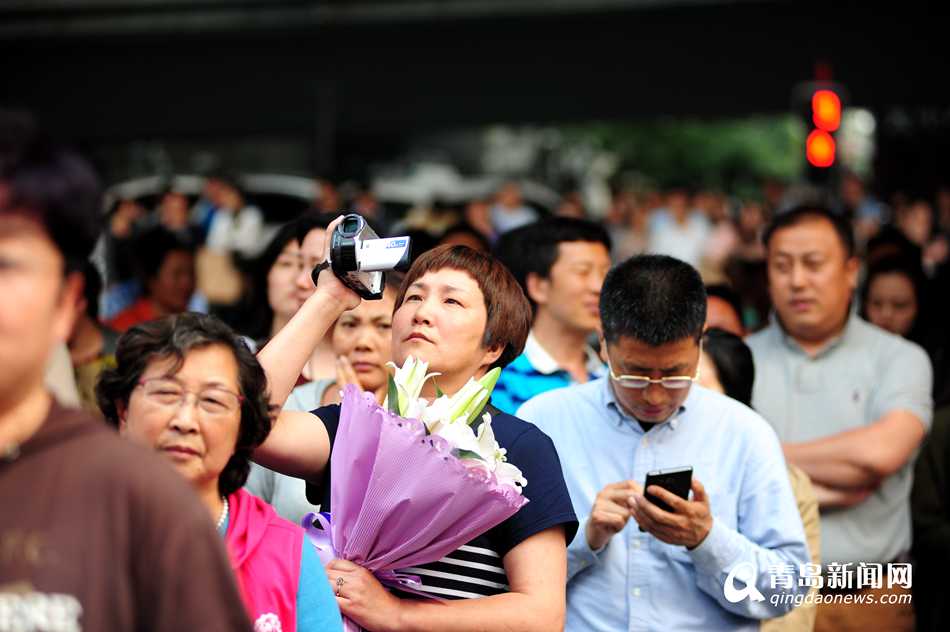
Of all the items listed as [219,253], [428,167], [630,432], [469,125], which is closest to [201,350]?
[630,432]

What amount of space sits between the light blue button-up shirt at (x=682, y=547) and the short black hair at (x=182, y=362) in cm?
140

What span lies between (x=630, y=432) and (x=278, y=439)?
4.67 ft

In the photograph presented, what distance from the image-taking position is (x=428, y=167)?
26875 millimetres

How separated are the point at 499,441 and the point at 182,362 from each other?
98cm

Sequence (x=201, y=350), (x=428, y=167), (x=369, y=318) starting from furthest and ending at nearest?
(x=428, y=167)
(x=369, y=318)
(x=201, y=350)

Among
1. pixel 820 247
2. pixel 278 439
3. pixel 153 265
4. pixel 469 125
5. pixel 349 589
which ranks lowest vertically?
pixel 349 589

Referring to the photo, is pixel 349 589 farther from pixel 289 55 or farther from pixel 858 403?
pixel 289 55

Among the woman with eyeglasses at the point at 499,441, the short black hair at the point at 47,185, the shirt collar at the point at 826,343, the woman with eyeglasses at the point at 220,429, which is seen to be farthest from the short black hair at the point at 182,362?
the shirt collar at the point at 826,343

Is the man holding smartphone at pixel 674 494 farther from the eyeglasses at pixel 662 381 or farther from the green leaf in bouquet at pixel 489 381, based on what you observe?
the green leaf in bouquet at pixel 489 381

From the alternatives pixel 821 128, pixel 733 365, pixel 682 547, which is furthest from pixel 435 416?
pixel 821 128

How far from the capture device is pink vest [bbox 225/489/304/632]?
3.22 m

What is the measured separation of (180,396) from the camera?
319 cm

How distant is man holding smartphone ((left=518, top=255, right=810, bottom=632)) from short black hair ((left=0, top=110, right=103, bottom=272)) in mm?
2339

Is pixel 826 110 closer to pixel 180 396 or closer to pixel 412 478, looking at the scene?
pixel 412 478
